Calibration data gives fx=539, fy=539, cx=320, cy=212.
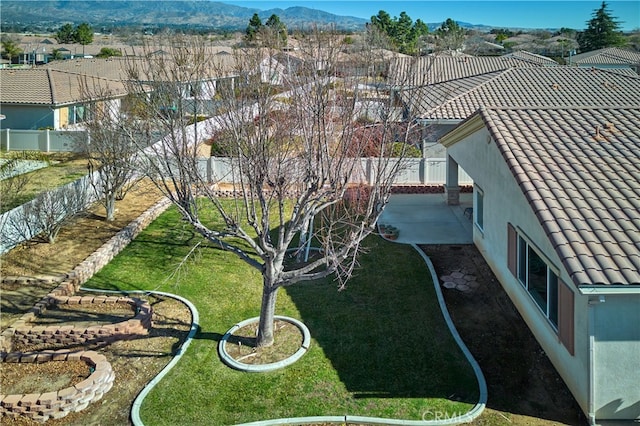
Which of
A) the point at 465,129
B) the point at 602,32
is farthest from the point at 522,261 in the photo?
the point at 602,32

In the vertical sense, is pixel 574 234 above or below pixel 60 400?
above

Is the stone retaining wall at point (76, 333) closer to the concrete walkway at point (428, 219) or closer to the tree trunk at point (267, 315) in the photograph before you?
the tree trunk at point (267, 315)

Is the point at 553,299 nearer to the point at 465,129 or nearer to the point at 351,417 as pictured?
the point at 351,417

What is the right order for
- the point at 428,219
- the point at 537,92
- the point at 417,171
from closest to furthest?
the point at 428,219
the point at 537,92
the point at 417,171

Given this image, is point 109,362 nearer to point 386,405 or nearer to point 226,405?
point 226,405

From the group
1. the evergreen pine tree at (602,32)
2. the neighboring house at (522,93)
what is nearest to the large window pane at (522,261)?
the neighboring house at (522,93)
